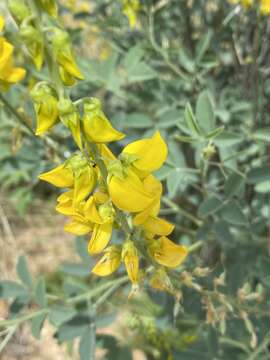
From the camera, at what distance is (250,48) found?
209 centimetres

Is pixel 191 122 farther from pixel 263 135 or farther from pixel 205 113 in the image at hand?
pixel 263 135

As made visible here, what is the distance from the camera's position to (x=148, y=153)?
2.82 ft

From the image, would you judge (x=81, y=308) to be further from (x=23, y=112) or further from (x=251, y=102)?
(x=251, y=102)

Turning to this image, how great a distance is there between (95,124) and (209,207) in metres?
0.67

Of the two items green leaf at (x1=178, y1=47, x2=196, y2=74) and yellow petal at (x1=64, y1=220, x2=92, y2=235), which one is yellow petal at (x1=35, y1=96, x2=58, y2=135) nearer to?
yellow petal at (x1=64, y1=220, x2=92, y2=235)

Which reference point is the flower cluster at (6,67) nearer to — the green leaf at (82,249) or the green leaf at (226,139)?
→ the green leaf at (226,139)

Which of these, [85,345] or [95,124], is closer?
[95,124]

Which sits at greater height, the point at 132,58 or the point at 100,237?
the point at 100,237

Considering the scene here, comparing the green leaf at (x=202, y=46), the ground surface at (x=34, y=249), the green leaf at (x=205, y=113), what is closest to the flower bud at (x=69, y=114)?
the green leaf at (x=205, y=113)

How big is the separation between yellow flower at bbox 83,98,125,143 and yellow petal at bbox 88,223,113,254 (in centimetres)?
17

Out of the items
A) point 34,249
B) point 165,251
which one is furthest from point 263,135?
point 34,249

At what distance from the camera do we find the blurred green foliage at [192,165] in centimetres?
143

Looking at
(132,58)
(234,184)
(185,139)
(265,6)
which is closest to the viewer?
(185,139)

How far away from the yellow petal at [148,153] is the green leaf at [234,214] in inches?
23.3
